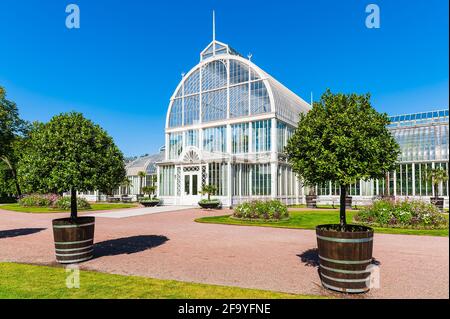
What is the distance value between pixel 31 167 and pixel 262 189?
75.7ft

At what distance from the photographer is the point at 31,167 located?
8.27 meters

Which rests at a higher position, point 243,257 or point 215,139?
point 215,139

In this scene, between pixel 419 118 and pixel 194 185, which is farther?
pixel 419 118

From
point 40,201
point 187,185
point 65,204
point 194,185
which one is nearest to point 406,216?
point 194,185

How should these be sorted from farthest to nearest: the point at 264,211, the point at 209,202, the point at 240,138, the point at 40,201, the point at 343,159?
the point at 240,138 → the point at 40,201 → the point at 209,202 → the point at 264,211 → the point at 343,159

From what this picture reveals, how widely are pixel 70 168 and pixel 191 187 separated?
22.5m

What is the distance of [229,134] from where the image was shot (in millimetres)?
31656

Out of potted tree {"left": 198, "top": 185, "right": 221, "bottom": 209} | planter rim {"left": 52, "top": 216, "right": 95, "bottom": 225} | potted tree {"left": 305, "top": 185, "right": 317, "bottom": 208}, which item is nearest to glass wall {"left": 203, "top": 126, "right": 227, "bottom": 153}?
potted tree {"left": 198, "top": 185, "right": 221, "bottom": 209}

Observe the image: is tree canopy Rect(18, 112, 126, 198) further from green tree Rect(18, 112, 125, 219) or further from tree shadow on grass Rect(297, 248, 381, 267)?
tree shadow on grass Rect(297, 248, 381, 267)

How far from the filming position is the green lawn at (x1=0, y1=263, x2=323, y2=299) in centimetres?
526

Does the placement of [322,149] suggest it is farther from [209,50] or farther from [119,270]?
[209,50]

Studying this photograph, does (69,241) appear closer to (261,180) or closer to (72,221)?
(72,221)

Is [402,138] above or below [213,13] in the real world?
below
